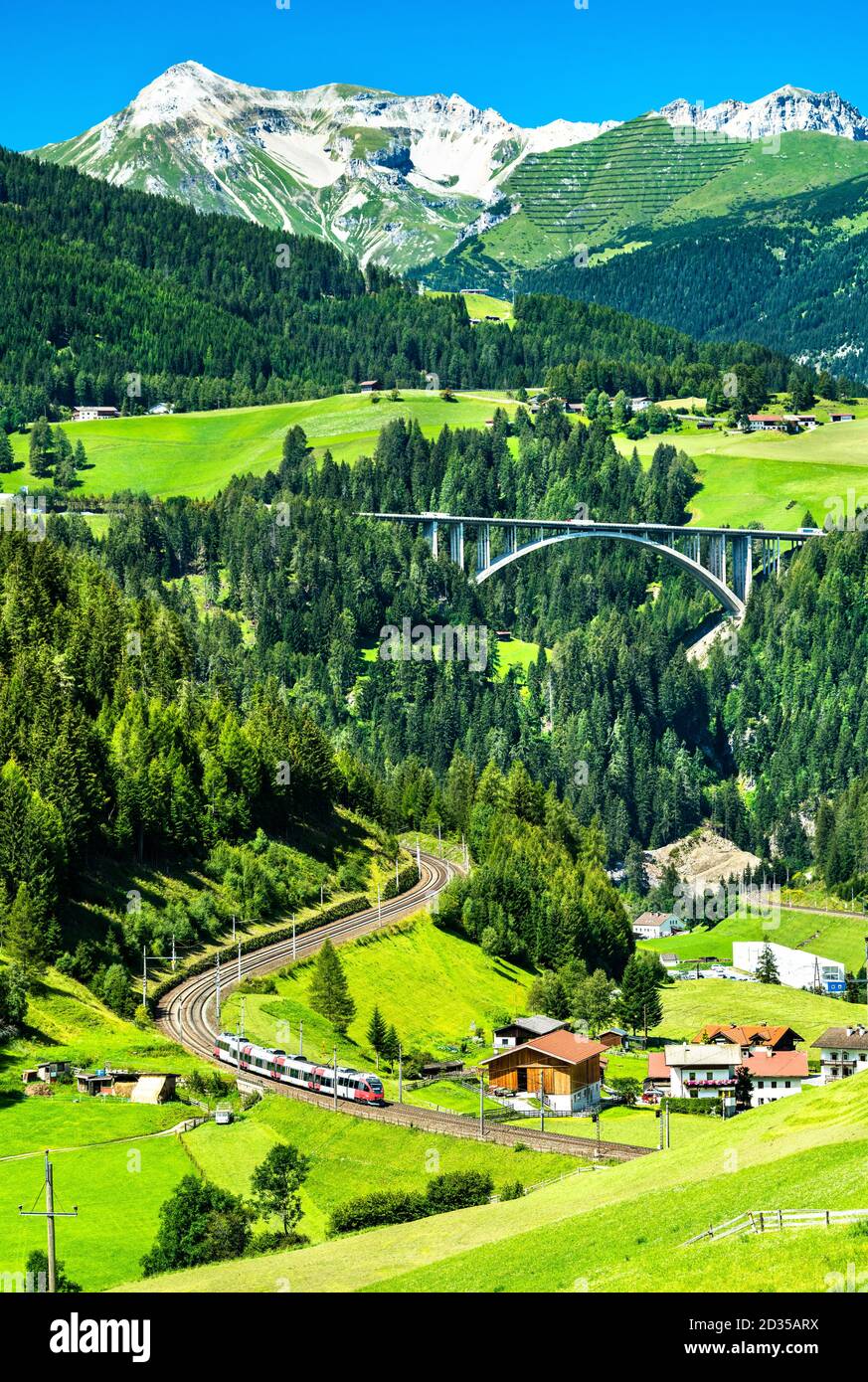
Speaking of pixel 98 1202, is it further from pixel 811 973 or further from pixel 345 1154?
pixel 811 973

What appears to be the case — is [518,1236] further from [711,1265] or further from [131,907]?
[131,907]

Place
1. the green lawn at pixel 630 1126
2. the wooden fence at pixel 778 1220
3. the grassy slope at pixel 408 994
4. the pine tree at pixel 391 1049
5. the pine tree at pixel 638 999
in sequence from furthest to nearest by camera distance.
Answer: the pine tree at pixel 638 999 < the pine tree at pixel 391 1049 < the grassy slope at pixel 408 994 < the green lawn at pixel 630 1126 < the wooden fence at pixel 778 1220

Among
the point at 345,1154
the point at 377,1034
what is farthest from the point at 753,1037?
the point at 345,1154

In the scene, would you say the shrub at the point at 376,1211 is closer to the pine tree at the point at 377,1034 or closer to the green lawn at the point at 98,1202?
the green lawn at the point at 98,1202

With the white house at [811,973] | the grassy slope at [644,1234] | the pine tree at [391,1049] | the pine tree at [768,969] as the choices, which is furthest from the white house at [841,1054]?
the white house at [811,973]

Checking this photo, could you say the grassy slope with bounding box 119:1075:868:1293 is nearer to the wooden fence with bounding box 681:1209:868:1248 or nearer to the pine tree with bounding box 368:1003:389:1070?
the wooden fence with bounding box 681:1209:868:1248

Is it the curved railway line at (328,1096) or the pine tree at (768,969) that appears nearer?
the curved railway line at (328,1096)
